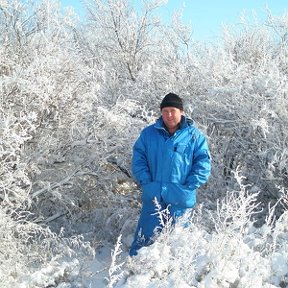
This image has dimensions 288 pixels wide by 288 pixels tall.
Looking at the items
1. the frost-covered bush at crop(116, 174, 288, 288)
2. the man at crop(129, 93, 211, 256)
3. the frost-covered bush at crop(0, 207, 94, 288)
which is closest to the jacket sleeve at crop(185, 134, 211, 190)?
the man at crop(129, 93, 211, 256)

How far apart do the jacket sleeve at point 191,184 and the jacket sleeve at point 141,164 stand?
22cm

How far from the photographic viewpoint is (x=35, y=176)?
5.43 metres

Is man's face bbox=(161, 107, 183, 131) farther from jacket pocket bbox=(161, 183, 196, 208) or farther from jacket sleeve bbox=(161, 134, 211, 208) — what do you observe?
jacket pocket bbox=(161, 183, 196, 208)

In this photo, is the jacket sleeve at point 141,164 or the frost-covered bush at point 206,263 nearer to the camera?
the frost-covered bush at point 206,263

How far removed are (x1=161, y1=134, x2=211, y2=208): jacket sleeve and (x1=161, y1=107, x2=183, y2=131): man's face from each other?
287 mm

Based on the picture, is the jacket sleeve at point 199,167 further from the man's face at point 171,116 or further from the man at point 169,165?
the man's face at point 171,116

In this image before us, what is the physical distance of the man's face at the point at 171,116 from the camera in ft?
14.4

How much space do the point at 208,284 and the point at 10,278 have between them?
171cm

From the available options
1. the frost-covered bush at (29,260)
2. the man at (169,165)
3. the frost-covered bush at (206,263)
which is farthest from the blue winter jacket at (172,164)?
the frost-covered bush at (29,260)

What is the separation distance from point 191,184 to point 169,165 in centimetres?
29

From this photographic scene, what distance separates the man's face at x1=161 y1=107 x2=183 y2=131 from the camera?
4398 mm

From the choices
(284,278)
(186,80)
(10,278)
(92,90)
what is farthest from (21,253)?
(186,80)

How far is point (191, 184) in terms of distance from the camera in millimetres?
4355

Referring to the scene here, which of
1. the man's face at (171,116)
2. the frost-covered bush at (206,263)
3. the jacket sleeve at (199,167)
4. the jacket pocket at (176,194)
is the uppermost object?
the man's face at (171,116)
